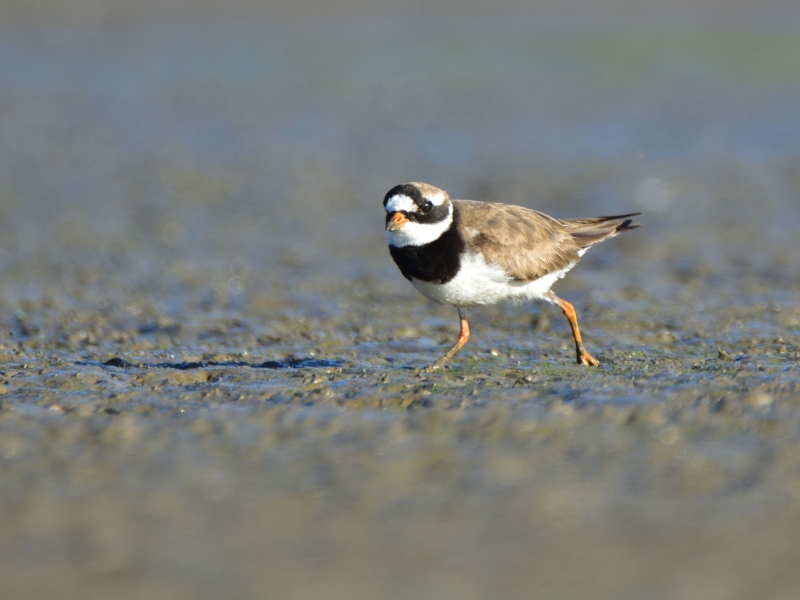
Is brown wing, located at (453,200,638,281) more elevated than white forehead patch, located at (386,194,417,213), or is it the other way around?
white forehead patch, located at (386,194,417,213)

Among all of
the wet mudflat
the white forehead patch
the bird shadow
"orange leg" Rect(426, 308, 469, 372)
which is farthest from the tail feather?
the bird shadow

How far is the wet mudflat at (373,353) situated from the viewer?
14.5ft

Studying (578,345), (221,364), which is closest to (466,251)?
(578,345)

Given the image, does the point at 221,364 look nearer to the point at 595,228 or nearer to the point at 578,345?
the point at 578,345

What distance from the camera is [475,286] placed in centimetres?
717

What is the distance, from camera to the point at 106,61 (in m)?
20.9

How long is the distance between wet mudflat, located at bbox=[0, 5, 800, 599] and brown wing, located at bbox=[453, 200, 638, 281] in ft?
2.27

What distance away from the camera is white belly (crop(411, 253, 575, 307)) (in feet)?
23.3

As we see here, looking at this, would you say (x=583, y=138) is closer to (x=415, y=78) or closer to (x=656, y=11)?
(x=415, y=78)

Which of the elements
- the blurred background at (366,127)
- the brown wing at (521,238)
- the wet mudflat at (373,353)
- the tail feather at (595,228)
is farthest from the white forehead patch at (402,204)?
the blurred background at (366,127)

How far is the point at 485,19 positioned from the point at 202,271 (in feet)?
51.6

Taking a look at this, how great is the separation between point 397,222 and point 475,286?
0.68 meters

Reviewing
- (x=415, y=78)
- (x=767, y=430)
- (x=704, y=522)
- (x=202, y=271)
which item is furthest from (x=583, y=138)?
(x=704, y=522)

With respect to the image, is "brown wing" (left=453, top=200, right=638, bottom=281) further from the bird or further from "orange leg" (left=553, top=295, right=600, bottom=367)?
"orange leg" (left=553, top=295, right=600, bottom=367)
